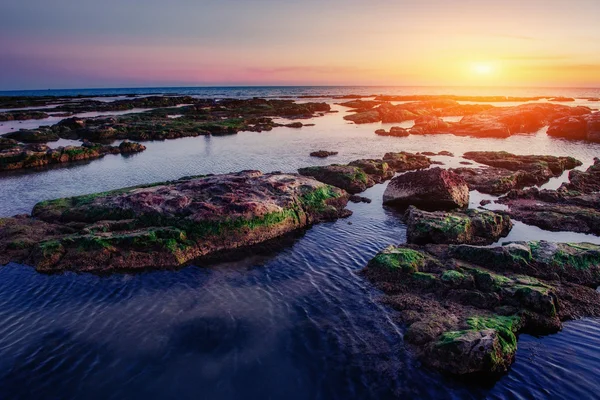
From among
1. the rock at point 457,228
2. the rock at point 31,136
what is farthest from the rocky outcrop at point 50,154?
the rock at point 457,228

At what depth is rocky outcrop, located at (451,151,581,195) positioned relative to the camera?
35031mm

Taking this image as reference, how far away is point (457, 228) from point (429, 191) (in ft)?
22.7

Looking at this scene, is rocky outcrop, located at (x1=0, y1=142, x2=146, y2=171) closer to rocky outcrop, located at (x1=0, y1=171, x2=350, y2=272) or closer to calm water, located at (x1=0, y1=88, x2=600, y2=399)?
rocky outcrop, located at (x1=0, y1=171, x2=350, y2=272)

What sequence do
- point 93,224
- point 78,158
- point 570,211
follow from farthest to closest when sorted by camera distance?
1. point 78,158
2. point 570,211
3. point 93,224

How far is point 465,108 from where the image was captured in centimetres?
12112

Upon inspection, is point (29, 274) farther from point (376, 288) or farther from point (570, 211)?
point (570, 211)

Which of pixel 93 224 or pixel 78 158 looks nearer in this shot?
pixel 93 224

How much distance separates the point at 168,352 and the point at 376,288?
9.70 meters

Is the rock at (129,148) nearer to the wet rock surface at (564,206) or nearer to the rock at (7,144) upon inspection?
the rock at (7,144)

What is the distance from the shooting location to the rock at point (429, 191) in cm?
2867

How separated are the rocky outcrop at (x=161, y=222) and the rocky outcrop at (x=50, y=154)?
2383 centimetres

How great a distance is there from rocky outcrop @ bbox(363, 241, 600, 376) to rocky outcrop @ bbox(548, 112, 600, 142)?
6150cm

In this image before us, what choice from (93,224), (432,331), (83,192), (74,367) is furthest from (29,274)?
(432,331)

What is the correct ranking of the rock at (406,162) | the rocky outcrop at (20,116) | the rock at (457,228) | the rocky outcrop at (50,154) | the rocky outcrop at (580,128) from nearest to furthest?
the rock at (457,228), the rock at (406,162), the rocky outcrop at (50,154), the rocky outcrop at (580,128), the rocky outcrop at (20,116)
